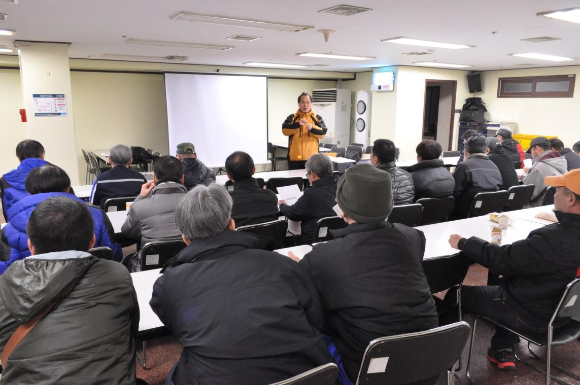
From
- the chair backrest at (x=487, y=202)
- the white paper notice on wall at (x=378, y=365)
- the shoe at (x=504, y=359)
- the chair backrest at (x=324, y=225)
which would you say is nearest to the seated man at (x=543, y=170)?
the chair backrest at (x=487, y=202)

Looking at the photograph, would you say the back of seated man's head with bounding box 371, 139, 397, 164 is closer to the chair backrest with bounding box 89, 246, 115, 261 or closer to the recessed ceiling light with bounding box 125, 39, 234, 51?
the chair backrest with bounding box 89, 246, 115, 261

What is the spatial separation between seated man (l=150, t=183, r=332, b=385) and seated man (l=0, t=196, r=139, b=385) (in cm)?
16

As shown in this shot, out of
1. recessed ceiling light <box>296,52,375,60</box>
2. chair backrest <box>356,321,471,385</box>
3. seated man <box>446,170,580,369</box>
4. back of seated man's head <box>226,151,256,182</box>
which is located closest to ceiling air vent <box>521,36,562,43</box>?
recessed ceiling light <box>296,52,375,60</box>

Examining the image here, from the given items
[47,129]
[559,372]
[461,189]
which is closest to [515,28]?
[461,189]

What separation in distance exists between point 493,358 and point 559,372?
1.36 feet

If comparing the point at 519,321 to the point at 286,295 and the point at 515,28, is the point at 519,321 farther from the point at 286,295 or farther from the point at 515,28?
the point at 515,28

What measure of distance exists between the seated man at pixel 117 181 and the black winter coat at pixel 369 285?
110 inches

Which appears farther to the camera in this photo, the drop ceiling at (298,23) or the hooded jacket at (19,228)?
the drop ceiling at (298,23)

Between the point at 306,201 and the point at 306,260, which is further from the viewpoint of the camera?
the point at 306,201

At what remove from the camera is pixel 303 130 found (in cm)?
564

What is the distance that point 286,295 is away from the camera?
4.34 feet

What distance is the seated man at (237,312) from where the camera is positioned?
1244mm

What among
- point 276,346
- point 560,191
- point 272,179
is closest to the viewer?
point 276,346

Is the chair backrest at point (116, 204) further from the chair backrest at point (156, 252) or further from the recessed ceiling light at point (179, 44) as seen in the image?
the recessed ceiling light at point (179, 44)
